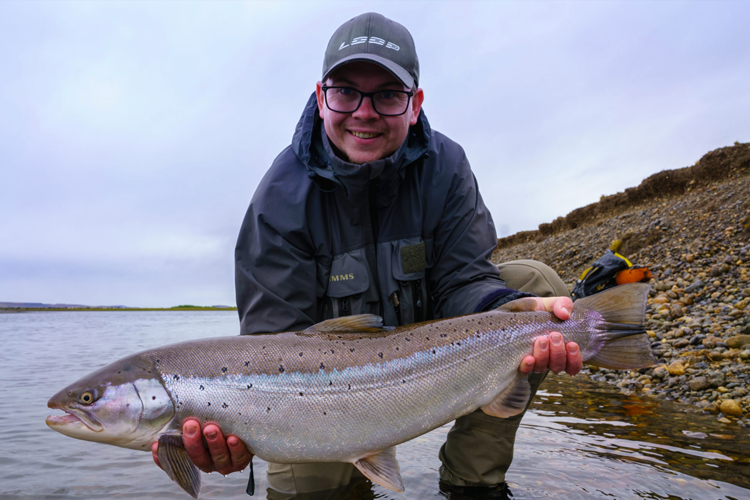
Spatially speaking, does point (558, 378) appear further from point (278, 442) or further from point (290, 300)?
point (278, 442)

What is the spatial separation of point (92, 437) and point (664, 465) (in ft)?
11.3

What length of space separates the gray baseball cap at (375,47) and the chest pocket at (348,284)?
47.1 inches

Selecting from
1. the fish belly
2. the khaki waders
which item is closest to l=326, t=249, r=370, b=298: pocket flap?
the fish belly

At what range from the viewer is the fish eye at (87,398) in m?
2.46

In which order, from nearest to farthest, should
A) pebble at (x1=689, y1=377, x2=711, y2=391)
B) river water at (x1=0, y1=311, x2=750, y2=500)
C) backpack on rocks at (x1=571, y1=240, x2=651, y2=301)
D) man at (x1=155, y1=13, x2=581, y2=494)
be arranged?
1. river water at (x1=0, y1=311, x2=750, y2=500)
2. man at (x1=155, y1=13, x2=581, y2=494)
3. backpack on rocks at (x1=571, y1=240, x2=651, y2=301)
4. pebble at (x1=689, y1=377, x2=711, y2=391)

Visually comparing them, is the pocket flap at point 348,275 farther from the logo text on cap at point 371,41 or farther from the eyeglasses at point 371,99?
the logo text on cap at point 371,41

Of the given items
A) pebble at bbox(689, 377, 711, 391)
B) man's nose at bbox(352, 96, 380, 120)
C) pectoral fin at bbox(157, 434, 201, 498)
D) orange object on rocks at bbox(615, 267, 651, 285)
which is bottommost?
pebble at bbox(689, 377, 711, 391)

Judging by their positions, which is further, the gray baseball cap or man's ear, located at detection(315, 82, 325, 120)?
man's ear, located at detection(315, 82, 325, 120)

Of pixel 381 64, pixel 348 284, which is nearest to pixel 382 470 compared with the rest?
pixel 348 284

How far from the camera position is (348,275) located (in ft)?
10.9

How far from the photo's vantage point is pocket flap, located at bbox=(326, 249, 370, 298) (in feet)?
10.9

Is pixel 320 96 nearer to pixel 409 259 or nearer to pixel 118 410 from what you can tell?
pixel 409 259

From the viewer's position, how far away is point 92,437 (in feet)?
7.98

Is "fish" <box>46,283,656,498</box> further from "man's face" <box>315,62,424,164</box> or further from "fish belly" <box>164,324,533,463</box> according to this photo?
"man's face" <box>315,62,424,164</box>
